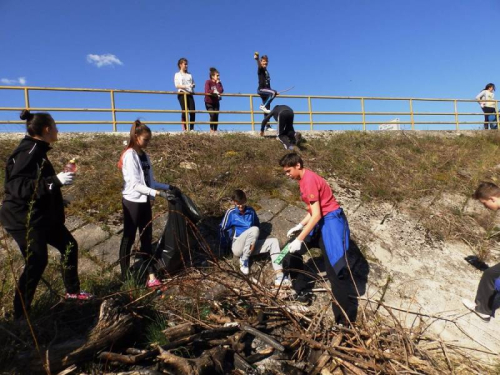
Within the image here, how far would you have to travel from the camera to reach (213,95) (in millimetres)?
9266

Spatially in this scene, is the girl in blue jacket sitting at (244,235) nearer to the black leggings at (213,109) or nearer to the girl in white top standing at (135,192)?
the girl in white top standing at (135,192)

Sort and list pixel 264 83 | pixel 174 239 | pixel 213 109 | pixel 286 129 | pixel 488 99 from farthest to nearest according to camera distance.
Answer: pixel 488 99, pixel 213 109, pixel 264 83, pixel 286 129, pixel 174 239

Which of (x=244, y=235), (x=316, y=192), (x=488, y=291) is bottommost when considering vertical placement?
(x=488, y=291)

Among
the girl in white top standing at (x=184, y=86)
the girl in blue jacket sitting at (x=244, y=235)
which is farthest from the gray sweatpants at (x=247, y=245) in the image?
the girl in white top standing at (x=184, y=86)

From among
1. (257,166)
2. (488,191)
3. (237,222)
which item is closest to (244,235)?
(237,222)

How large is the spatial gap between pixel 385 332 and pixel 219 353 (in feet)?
5.41

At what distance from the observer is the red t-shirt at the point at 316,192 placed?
3.39 m

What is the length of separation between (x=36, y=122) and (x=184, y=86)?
6396mm

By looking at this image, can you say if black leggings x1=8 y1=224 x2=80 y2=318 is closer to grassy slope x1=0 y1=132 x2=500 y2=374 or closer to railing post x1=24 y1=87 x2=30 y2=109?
grassy slope x1=0 y1=132 x2=500 y2=374

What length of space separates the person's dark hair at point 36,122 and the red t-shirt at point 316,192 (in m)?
2.33

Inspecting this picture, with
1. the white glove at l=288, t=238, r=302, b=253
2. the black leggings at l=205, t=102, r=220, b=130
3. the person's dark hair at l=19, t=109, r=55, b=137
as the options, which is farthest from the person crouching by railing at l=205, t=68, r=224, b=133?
the person's dark hair at l=19, t=109, r=55, b=137

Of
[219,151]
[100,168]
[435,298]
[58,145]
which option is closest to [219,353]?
[435,298]

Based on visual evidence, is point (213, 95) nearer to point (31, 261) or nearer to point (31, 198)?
point (31, 198)

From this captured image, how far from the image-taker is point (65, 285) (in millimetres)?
3092
